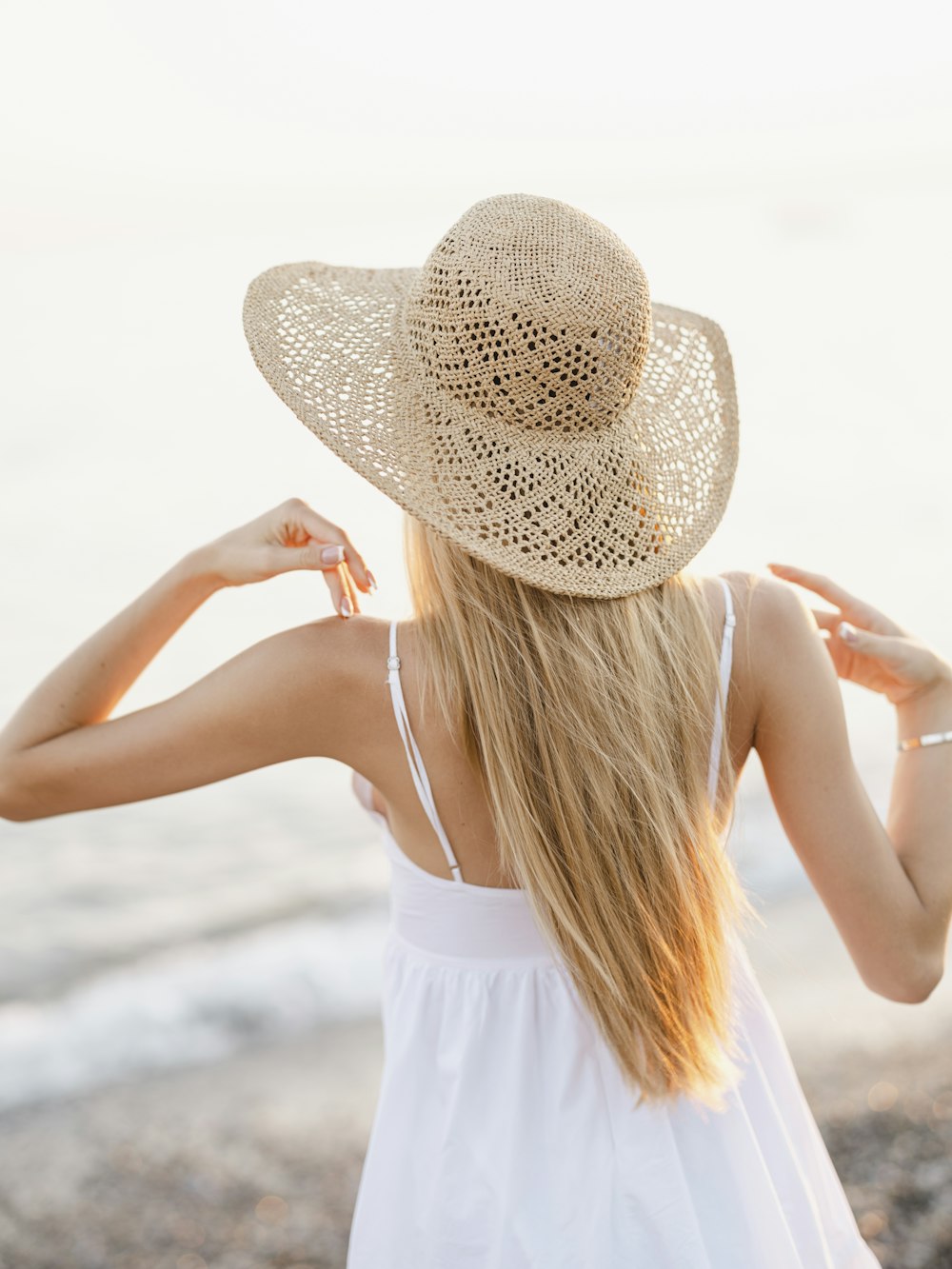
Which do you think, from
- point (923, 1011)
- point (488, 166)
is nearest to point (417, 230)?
point (488, 166)

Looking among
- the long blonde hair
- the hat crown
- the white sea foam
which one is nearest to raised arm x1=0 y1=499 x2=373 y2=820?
the long blonde hair

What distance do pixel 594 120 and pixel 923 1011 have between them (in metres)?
14.1

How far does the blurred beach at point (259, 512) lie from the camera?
3.46 meters

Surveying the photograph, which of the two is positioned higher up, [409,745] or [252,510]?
[409,745]

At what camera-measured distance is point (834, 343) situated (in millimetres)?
13555

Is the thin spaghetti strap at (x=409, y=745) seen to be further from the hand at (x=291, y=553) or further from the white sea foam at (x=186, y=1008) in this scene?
the white sea foam at (x=186, y=1008)

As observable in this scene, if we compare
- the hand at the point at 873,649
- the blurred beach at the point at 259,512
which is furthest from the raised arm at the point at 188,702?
the blurred beach at the point at 259,512

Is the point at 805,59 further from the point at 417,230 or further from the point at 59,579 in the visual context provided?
the point at 59,579

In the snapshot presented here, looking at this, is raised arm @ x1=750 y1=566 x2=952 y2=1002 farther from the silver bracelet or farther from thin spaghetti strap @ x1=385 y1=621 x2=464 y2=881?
thin spaghetti strap @ x1=385 y1=621 x2=464 y2=881

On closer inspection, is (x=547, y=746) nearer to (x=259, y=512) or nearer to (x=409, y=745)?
(x=409, y=745)

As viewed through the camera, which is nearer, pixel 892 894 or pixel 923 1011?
pixel 892 894

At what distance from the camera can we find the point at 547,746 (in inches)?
53.9

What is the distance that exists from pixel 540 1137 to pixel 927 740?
79 centimetres

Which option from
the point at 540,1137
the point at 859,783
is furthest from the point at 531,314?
the point at 540,1137
